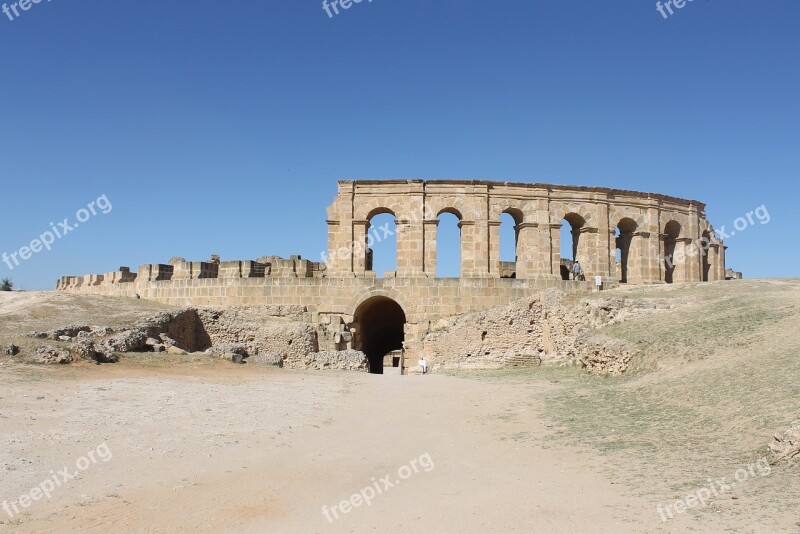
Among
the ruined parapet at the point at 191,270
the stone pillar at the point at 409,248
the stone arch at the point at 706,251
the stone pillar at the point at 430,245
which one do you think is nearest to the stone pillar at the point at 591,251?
the stone pillar at the point at 430,245

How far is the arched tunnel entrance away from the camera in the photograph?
2358 centimetres

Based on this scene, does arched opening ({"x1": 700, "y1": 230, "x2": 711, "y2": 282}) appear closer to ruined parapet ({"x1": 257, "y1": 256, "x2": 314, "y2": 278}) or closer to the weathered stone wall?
the weathered stone wall

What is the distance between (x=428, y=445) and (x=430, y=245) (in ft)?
50.6

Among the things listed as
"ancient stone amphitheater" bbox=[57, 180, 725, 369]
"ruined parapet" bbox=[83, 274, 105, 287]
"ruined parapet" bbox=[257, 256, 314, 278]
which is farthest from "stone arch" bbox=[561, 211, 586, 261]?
"ruined parapet" bbox=[83, 274, 105, 287]

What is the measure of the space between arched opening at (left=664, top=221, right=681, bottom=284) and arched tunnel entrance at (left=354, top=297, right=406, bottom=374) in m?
12.4

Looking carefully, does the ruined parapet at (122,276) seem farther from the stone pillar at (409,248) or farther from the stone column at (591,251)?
the stone column at (591,251)

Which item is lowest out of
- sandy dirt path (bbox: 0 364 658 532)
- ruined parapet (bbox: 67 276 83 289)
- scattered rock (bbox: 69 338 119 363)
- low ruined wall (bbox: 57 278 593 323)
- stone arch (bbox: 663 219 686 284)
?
sandy dirt path (bbox: 0 364 658 532)

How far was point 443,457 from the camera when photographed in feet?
27.3

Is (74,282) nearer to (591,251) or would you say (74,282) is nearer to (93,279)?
(93,279)

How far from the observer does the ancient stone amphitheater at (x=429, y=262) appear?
73.7 feet

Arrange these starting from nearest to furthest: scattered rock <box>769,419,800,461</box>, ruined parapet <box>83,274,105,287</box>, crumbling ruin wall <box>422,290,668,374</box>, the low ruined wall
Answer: scattered rock <box>769,419,800,461</box>
crumbling ruin wall <box>422,290,668,374</box>
the low ruined wall
ruined parapet <box>83,274,105,287</box>

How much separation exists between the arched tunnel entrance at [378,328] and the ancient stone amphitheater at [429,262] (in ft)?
0.32

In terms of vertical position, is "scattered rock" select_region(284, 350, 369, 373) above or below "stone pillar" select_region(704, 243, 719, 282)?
below

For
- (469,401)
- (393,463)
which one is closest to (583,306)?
(469,401)
